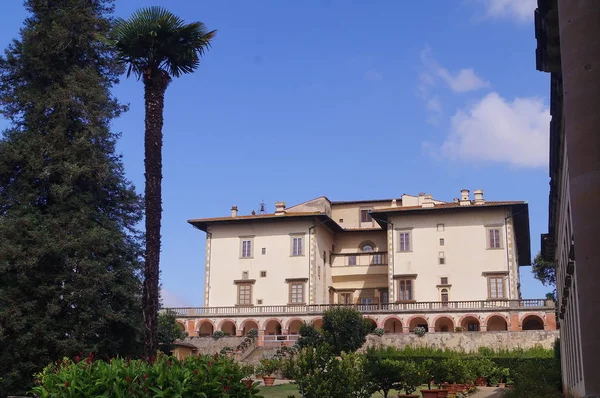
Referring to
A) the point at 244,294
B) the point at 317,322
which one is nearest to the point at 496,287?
the point at 317,322

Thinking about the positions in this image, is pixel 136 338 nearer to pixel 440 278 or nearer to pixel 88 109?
pixel 88 109

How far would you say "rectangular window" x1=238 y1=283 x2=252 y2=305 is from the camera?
53.5m

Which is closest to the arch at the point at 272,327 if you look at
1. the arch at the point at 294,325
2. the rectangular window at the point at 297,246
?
the arch at the point at 294,325

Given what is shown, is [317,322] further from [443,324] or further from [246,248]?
[443,324]

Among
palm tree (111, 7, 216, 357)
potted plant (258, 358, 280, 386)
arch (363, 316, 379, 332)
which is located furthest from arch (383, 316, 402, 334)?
palm tree (111, 7, 216, 357)

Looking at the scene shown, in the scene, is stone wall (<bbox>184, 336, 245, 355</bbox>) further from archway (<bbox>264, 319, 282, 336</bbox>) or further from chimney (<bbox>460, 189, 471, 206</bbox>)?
chimney (<bbox>460, 189, 471, 206</bbox>)

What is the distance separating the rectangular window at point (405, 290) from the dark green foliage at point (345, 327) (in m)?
6.56

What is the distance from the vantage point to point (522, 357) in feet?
124

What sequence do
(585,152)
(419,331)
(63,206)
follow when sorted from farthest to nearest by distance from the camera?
1. (419,331)
2. (63,206)
3. (585,152)

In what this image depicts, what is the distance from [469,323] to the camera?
48.8 meters

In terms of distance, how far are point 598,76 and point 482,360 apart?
2810 centimetres

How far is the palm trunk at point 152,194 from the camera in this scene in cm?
1742

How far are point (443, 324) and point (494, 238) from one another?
676 cm

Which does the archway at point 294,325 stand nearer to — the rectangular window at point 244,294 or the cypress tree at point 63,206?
the rectangular window at point 244,294
